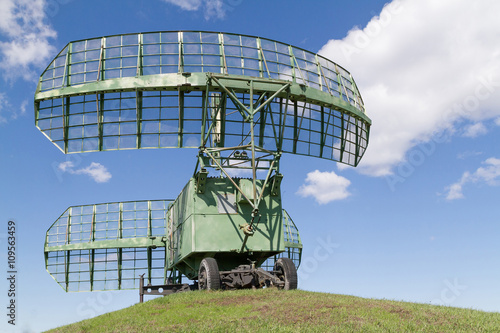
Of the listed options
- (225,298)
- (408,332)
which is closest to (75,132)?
(225,298)

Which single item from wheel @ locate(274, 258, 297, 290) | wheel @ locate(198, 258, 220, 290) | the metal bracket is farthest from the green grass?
the metal bracket

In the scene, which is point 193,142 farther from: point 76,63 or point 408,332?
point 408,332

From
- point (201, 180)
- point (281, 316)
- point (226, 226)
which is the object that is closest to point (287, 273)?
point (226, 226)

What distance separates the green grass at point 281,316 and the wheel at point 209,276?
1172 mm

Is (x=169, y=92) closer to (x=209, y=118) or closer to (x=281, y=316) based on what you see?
(x=209, y=118)

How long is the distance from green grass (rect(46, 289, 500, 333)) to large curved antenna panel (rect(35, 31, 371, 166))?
304 inches

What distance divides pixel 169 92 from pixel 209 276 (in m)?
8.53

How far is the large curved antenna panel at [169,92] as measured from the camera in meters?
21.6

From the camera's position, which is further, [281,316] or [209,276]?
[209,276]

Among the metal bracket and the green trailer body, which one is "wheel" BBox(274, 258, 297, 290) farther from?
the metal bracket

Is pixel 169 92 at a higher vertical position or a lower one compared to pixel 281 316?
higher

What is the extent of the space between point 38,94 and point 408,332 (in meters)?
19.1

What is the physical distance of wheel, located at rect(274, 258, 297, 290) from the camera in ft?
59.7

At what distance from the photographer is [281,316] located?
13477 millimetres
